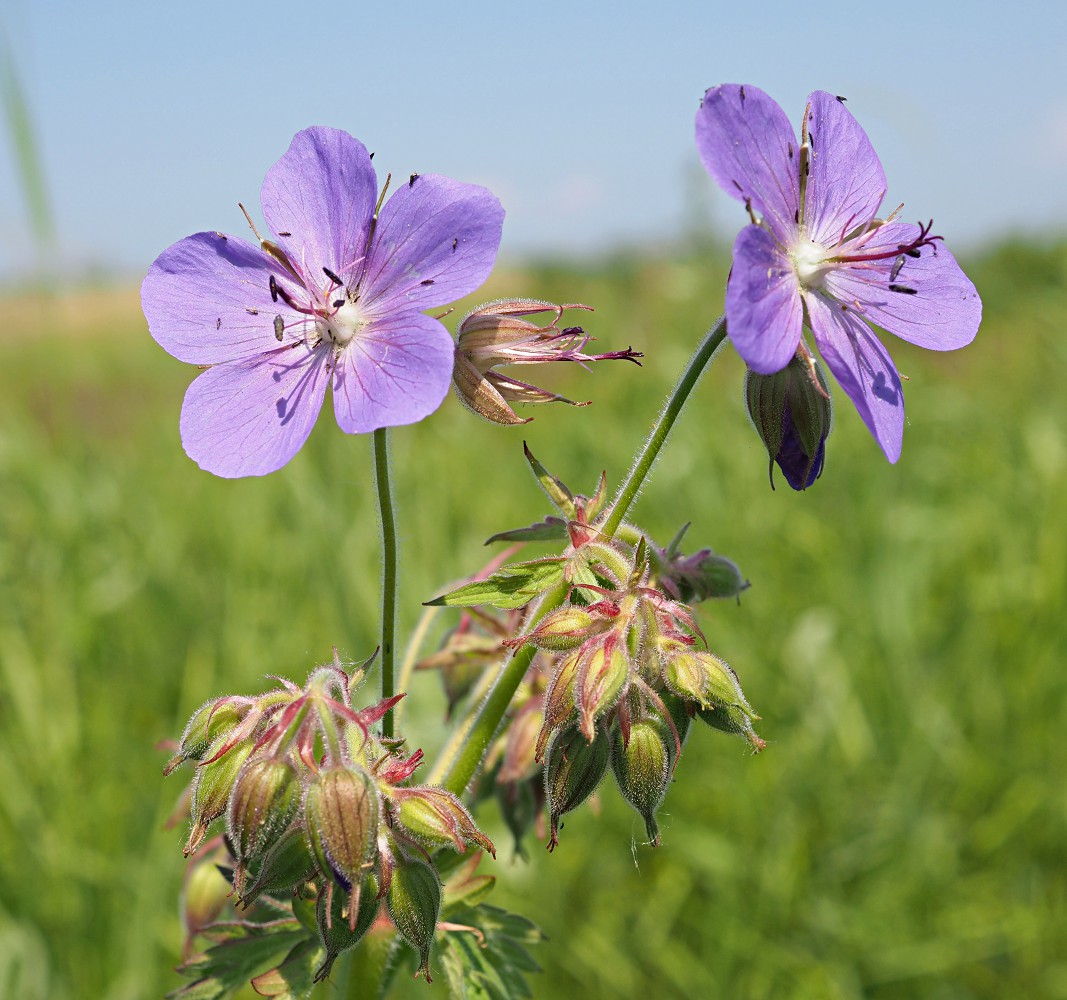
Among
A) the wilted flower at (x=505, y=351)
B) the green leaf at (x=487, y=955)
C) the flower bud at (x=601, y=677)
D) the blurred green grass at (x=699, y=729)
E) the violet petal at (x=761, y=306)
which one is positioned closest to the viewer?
the violet petal at (x=761, y=306)

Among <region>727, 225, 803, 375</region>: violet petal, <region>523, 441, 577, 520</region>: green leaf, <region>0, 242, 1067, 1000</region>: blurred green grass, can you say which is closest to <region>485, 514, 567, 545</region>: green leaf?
<region>523, 441, 577, 520</region>: green leaf

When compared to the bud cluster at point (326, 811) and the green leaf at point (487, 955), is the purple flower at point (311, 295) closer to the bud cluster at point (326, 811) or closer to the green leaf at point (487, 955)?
the bud cluster at point (326, 811)

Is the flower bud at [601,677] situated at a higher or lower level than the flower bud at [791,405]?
lower

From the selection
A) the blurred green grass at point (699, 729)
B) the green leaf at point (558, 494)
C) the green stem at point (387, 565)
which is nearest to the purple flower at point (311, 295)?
the green stem at point (387, 565)

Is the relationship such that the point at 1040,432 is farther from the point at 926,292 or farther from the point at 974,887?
the point at 926,292

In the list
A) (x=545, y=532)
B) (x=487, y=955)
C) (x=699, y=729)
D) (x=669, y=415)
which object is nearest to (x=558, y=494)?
(x=545, y=532)

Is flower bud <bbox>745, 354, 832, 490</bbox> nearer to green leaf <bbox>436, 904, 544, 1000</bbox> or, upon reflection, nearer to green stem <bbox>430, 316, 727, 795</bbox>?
green stem <bbox>430, 316, 727, 795</bbox>
